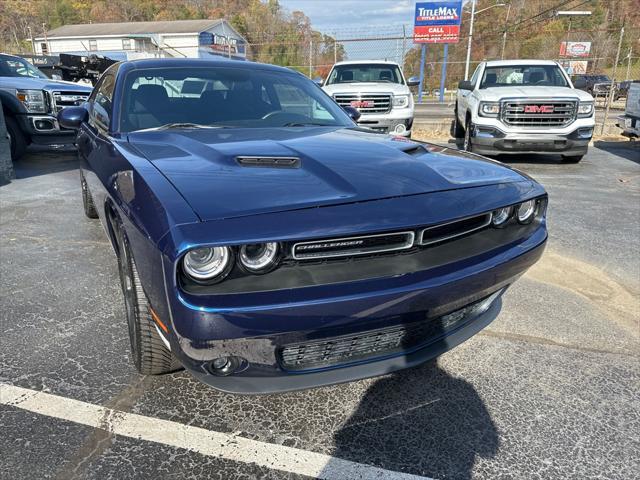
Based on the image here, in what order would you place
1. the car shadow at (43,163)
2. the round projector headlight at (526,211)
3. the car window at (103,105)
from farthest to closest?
the car shadow at (43,163), the car window at (103,105), the round projector headlight at (526,211)

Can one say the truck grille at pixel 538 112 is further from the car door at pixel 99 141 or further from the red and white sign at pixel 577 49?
the red and white sign at pixel 577 49

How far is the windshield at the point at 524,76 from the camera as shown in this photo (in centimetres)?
863

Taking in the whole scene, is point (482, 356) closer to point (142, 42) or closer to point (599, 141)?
point (599, 141)

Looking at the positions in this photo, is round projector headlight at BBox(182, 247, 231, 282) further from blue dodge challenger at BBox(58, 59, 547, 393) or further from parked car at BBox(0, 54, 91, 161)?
parked car at BBox(0, 54, 91, 161)

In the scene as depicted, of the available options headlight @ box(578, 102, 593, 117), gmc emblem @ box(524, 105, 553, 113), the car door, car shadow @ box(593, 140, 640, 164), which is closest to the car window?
the car door

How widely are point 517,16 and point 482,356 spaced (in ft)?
140

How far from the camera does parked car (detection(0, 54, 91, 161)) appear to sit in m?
7.50

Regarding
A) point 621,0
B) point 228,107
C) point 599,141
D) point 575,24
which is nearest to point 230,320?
point 228,107

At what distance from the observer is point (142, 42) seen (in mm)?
48375

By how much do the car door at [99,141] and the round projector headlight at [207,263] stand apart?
104 cm

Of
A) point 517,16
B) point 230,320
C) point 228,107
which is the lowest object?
point 230,320

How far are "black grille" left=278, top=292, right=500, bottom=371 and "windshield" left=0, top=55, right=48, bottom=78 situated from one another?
30.7 ft

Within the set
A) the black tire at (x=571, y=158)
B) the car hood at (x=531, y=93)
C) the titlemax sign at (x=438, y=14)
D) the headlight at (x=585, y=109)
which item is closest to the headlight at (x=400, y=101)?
the car hood at (x=531, y=93)

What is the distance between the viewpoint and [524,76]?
8.80 metres
